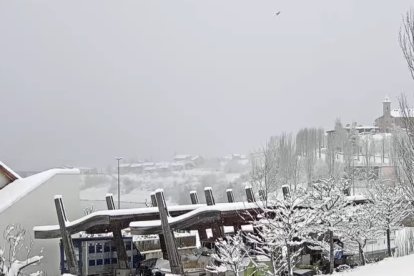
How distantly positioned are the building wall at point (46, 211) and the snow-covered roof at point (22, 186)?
0.13 meters

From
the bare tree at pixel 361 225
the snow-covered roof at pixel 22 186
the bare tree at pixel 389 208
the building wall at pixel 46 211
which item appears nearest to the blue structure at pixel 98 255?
the building wall at pixel 46 211

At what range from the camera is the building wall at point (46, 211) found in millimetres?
20109

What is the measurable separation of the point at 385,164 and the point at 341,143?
761 centimetres

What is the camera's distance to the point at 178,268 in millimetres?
16172

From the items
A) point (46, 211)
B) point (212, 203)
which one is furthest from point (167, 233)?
point (46, 211)

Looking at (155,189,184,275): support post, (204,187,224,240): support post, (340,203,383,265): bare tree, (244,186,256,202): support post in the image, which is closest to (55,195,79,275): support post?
(155,189,184,275): support post

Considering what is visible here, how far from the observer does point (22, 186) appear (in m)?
21.3

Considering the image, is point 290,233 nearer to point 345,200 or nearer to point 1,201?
point 345,200

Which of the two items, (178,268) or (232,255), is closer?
(232,255)

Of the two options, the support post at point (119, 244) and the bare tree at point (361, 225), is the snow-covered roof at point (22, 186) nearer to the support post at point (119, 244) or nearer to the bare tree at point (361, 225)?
the support post at point (119, 244)

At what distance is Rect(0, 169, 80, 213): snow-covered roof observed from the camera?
2017 cm

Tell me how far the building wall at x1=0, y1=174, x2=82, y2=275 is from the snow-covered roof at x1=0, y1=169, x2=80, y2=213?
125mm

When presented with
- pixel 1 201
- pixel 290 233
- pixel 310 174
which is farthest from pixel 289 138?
pixel 290 233

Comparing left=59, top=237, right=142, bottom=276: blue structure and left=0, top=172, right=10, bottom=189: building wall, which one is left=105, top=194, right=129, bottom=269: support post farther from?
left=0, top=172, right=10, bottom=189: building wall
